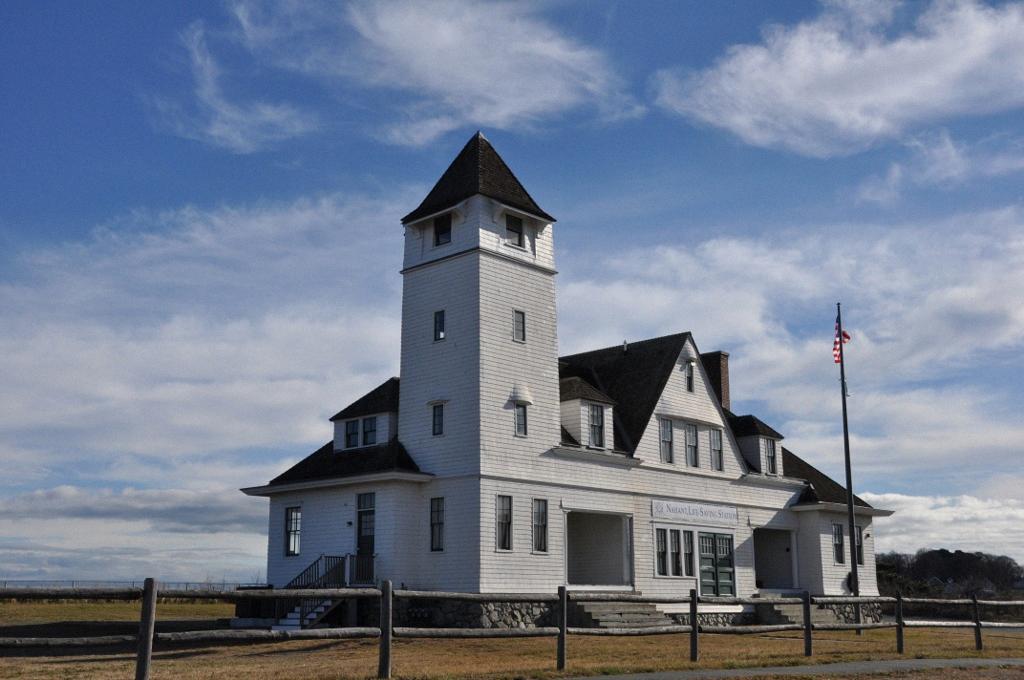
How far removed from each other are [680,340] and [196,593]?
26798mm

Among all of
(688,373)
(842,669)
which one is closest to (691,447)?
(688,373)

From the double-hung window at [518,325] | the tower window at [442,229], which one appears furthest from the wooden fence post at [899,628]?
the tower window at [442,229]

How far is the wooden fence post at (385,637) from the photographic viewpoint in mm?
15891

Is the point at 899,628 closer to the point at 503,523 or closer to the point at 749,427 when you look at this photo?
the point at 503,523

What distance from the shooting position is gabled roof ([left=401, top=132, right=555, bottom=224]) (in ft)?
113

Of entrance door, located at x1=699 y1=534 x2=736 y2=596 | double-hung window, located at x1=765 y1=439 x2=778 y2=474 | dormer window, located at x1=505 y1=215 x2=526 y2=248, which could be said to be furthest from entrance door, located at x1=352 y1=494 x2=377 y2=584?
double-hung window, located at x1=765 y1=439 x2=778 y2=474

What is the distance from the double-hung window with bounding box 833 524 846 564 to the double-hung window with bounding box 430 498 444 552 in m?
19.1

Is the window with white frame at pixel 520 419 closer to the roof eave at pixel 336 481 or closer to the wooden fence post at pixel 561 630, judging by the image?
the roof eave at pixel 336 481

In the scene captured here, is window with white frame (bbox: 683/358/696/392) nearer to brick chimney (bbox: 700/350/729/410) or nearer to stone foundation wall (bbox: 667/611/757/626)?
brick chimney (bbox: 700/350/729/410)

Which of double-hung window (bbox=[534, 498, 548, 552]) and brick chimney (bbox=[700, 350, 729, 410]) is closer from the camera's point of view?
double-hung window (bbox=[534, 498, 548, 552])

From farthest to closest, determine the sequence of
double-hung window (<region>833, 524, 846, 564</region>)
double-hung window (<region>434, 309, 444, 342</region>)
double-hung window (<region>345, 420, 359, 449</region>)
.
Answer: double-hung window (<region>833, 524, 846, 564</region>) → double-hung window (<region>345, 420, 359, 449</region>) → double-hung window (<region>434, 309, 444, 342</region>)

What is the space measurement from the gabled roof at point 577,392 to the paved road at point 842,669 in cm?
1585

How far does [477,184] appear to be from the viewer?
113 feet

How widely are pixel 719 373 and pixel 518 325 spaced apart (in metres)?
13.6
